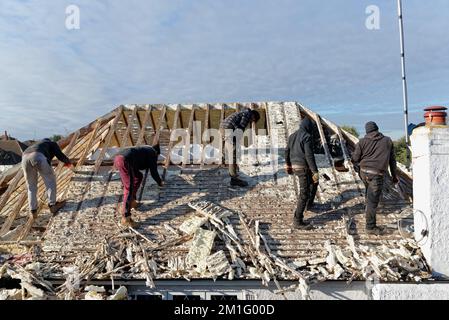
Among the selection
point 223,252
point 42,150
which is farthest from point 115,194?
point 223,252

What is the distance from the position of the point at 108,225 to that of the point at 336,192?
3.63 meters

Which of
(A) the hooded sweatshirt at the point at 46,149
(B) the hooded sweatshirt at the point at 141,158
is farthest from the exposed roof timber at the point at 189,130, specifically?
(A) the hooded sweatshirt at the point at 46,149

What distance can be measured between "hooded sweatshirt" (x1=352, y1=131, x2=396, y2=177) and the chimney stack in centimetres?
46

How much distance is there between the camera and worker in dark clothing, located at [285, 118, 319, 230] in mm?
5484

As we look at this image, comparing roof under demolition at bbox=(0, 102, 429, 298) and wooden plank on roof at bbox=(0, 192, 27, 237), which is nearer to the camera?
roof under demolition at bbox=(0, 102, 429, 298)

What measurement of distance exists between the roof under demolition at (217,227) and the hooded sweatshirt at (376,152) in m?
0.86

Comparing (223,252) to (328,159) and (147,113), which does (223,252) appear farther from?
(147,113)

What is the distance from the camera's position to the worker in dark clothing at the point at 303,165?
5484 millimetres

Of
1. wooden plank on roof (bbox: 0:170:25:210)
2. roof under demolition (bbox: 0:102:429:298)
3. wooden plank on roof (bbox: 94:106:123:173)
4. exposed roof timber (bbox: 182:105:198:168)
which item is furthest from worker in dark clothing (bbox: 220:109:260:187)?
wooden plank on roof (bbox: 0:170:25:210)

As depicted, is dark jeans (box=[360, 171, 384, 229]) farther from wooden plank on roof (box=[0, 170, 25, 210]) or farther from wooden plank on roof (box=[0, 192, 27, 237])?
wooden plank on roof (box=[0, 170, 25, 210])

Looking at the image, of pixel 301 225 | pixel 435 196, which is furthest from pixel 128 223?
pixel 435 196

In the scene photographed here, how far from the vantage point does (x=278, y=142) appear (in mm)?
7707

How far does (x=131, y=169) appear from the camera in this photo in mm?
5875

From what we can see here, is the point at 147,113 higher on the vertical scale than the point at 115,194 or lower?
higher
